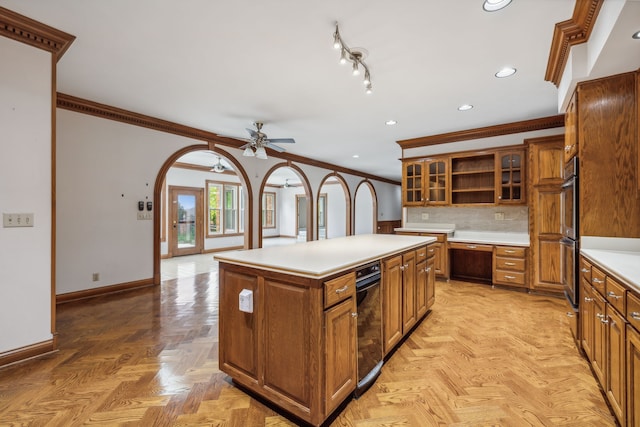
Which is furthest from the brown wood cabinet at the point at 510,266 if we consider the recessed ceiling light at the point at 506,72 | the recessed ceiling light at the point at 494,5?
the recessed ceiling light at the point at 494,5

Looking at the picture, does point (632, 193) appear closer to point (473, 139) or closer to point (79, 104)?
point (473, 139)

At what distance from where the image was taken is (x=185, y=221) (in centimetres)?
807

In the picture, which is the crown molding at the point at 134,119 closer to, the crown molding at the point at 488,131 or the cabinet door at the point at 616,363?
the crown molding at the point at 488,131

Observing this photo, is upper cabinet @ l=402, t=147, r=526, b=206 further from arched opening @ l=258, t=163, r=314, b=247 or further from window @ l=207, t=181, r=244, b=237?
arched opening @ l=258, t=163, r=314, b=247

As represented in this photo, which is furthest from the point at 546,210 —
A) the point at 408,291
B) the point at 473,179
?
the point at 408,291

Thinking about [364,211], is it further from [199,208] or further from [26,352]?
A: [26,352]

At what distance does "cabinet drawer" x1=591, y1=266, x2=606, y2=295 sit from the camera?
1.75 meters

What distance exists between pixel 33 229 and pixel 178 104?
2.18 meters

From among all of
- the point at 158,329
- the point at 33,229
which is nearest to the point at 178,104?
the point at 33,229

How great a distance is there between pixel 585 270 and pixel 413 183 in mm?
3324

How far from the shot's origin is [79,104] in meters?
3.62

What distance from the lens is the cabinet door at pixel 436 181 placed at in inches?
198

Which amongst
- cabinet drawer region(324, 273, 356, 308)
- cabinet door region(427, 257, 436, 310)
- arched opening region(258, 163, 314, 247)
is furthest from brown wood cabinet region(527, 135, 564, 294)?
arched opening region(258, 163, 314, 247)

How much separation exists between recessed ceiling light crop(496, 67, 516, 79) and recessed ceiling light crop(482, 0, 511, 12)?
102cm
